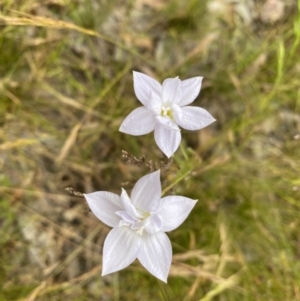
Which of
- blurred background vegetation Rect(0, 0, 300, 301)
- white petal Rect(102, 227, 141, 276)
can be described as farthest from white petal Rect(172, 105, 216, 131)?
blurred background vegetation Rect(0, 0, 300, 301)

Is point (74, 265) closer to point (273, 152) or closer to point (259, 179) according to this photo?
point (259, 179)

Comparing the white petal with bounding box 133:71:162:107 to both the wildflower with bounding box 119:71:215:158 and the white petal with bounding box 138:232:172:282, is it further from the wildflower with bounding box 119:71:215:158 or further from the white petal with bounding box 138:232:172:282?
the white petal with bounding box 138:232:172:282

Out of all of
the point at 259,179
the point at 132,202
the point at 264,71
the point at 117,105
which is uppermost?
the point at 132,202

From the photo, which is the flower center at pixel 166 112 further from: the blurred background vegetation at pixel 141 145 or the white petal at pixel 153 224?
the blurred background vegetation at pixel 141 145

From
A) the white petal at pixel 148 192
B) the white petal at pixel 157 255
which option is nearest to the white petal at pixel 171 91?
the white petal at pixel 148 192

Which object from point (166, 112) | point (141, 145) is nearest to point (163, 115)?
point (166, 112)

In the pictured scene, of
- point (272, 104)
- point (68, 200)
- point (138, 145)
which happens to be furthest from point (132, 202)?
point (272, 104)
